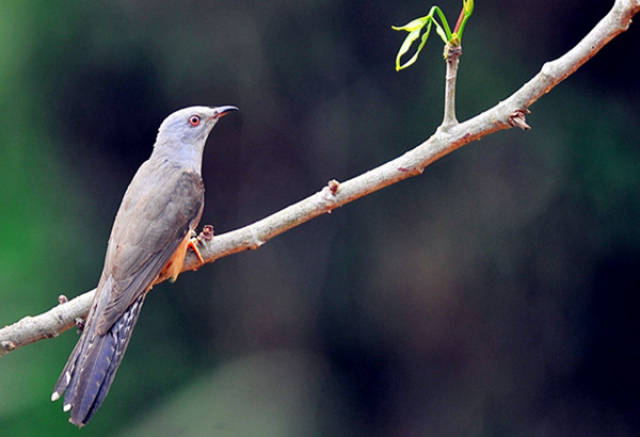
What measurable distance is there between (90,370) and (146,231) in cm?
72

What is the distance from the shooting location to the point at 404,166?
2.73 meters

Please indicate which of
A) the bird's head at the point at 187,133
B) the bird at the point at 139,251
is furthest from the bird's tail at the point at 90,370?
the bird's head at the point at 187,133

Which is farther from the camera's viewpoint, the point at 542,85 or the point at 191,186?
the point at 191,186

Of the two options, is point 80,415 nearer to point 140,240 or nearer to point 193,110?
point 140,240

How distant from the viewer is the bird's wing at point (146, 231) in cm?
331

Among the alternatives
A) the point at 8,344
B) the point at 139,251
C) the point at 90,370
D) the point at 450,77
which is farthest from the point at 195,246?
the point at 450,77

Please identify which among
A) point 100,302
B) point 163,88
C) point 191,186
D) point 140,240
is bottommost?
point 100,302

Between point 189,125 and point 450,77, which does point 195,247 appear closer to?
point 189,125

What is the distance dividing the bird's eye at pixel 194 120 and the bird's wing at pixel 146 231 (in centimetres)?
30

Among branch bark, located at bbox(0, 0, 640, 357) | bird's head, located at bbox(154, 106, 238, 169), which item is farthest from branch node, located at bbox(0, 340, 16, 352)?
bird's head, located at bbox(154, 106, 238, 169)

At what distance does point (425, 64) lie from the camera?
6.17 meters

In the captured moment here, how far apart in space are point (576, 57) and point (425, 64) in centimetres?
377

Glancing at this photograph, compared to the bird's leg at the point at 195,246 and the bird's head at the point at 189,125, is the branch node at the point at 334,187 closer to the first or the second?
the bird's leg at the point at 195,246

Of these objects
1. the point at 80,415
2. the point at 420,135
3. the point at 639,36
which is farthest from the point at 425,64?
the point at 80,415
